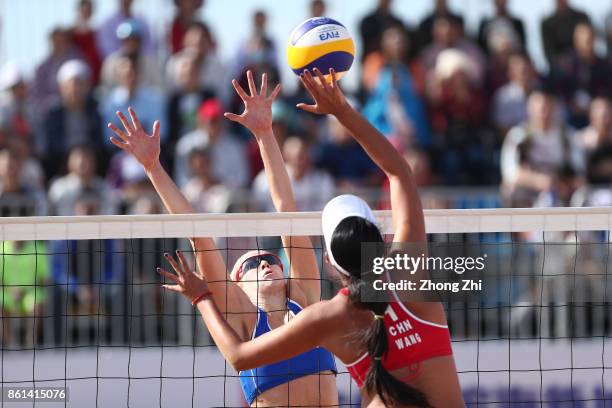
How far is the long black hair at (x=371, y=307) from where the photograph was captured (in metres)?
4.21

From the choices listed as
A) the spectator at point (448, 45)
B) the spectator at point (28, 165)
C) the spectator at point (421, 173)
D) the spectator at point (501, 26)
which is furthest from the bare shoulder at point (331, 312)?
the spectator at point (501, 26)

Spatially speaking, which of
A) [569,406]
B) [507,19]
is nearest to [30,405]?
[569,406]

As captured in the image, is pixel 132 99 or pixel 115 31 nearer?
pixel 132 99

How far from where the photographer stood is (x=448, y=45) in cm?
1186

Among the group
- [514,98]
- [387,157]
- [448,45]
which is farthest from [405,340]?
[448,45]

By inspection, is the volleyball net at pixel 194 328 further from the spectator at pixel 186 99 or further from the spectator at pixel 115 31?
the spectator at pixel 115 31

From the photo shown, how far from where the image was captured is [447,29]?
11859 mm

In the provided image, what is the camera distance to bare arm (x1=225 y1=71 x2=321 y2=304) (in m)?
5.78

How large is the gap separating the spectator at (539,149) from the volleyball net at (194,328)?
0.74m

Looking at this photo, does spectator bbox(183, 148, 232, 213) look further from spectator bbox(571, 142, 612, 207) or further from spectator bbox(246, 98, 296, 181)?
spectator bbox(571, 142, 612, 207)

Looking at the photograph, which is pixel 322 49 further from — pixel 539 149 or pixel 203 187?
pixel 539 149

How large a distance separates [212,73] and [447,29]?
95.5 inches

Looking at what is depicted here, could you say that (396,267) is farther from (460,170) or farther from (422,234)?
(460,170)

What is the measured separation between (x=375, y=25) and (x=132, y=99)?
2680 mm
